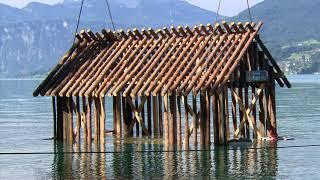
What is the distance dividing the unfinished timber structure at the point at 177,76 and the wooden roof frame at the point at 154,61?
43 mm

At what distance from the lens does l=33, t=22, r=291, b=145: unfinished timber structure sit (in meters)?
39.0

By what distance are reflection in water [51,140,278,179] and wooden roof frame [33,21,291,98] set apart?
265 cm

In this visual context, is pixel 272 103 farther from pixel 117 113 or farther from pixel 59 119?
pixel 59 119

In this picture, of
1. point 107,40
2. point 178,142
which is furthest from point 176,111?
point 107,40

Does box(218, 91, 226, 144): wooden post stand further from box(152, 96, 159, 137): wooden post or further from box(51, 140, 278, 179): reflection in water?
box(152, 96, 159, 137): wooden post

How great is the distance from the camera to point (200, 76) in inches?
1532

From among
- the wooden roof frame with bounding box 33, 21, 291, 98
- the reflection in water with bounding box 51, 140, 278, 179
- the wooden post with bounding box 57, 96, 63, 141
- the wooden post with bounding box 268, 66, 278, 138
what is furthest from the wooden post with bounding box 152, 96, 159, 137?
the wooden post with bounding box 268, 66, 278, 138

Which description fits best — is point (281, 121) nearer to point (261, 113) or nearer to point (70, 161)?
point (261, 113)

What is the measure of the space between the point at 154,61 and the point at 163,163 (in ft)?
25.2

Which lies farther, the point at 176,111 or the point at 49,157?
the point at 176,111

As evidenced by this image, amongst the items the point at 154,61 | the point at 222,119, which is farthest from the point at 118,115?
the point at 222,119

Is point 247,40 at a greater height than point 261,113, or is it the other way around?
point 247,40

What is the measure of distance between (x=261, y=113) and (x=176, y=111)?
3999 mm

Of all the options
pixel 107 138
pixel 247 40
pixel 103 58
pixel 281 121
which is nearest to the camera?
pixel 247 40
